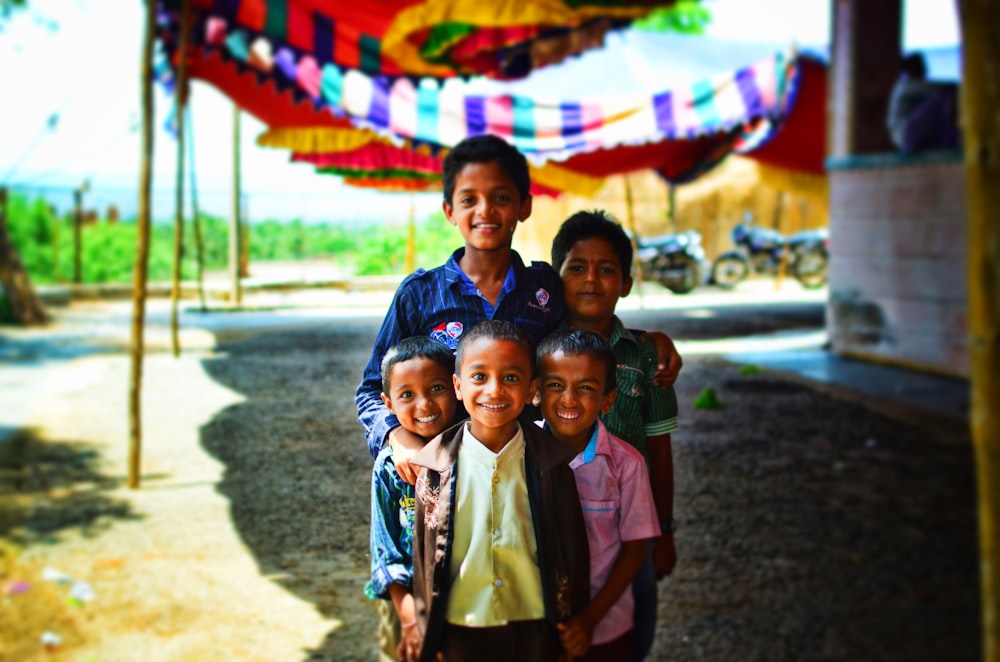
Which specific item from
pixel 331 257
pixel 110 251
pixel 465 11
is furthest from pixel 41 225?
pixel 331 257

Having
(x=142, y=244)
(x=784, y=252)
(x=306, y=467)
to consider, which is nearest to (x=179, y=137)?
(x=142, y=244)

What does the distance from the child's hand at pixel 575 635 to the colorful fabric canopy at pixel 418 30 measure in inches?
105

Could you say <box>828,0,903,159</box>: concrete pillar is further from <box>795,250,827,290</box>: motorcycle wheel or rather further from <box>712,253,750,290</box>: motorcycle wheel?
<box>795,250,827,290</box>: motorcycle wheel

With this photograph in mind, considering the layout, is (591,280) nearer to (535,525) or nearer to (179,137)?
(535,525)

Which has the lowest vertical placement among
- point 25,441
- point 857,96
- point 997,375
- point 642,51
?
point 25,441

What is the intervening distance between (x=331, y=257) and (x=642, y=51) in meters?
7.21

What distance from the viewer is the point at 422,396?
82cm

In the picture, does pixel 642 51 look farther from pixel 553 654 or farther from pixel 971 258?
pixel 553 654

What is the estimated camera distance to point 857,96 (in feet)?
23.4

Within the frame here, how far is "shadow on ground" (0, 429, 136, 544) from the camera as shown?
3.69 meters

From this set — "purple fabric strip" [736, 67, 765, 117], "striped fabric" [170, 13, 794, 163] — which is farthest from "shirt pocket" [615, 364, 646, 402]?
"purple fabric strip" [736, 67, 765, 117]

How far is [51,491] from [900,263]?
18.9ft

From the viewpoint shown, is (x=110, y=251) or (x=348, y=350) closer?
(x=348, y=350)

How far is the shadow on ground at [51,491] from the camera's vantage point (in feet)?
12.1
